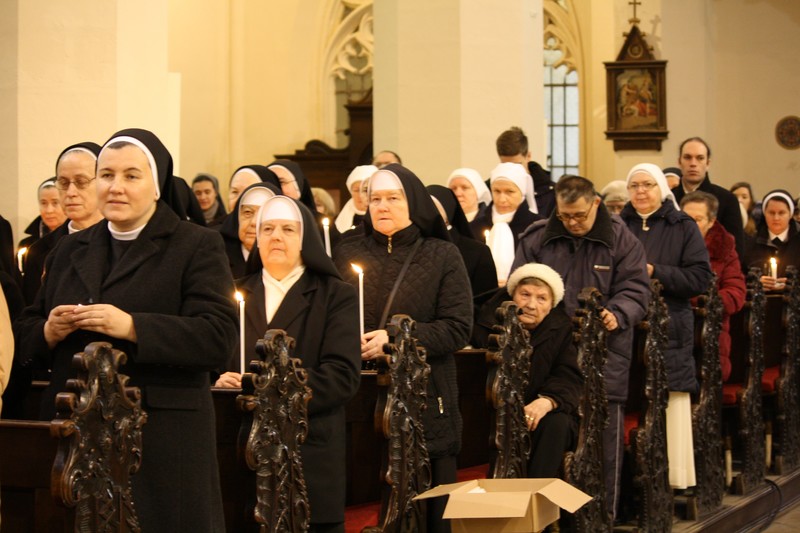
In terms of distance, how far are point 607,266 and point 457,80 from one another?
16.8 ft

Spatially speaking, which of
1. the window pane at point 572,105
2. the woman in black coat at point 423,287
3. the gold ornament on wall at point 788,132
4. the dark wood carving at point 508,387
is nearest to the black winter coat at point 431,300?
the woman in black coat at point 423,287

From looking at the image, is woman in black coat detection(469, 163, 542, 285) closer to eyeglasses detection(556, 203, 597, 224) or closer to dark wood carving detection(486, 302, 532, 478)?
eyeglasses detection(556, 203, 597, 224)

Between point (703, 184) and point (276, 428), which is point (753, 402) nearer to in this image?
point (703, 184)

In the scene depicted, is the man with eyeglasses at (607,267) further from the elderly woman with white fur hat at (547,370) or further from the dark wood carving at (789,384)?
the dark wood carving at (789,384)

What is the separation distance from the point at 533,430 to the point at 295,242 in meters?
1.87

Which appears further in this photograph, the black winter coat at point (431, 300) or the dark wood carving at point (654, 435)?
the dark wood carving at point (654, 435)

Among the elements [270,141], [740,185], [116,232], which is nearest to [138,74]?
[116,232]

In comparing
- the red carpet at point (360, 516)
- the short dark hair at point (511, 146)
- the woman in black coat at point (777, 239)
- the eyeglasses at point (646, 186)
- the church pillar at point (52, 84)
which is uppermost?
the church pillar at point (52, 84)

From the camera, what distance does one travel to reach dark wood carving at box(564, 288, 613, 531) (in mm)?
6590

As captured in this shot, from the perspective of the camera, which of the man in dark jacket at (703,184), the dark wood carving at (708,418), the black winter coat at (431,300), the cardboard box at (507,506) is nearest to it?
the cardboard box at (507,506)

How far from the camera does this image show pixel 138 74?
906cm

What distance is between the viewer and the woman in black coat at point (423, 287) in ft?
18.6

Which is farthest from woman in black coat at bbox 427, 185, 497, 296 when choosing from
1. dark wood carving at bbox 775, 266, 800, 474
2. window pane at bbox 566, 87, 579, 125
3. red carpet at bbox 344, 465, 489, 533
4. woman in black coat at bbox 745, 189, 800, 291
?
window pane at bbox 566, 87, 579, 125

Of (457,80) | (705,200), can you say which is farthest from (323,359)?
(457,80)
